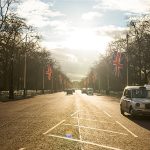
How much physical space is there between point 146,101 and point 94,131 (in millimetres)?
6890

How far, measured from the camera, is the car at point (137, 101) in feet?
71.3

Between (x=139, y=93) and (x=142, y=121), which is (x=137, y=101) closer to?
(x=139, y=93)

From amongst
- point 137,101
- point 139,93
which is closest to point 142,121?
point 137,101

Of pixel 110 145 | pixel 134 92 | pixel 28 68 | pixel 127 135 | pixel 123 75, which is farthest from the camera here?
pixel 28 68

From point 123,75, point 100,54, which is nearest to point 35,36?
point 123,75

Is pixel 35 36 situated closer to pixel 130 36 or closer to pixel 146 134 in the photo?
pixel 130 36

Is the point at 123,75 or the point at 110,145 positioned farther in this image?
the point at 123,75

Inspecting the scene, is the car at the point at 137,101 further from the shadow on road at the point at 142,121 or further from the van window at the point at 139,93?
the shadow on road at the point at 142,121

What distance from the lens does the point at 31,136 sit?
1372cm

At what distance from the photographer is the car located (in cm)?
2173

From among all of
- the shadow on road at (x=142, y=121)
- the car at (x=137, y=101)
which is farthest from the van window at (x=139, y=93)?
the shadow on road at (x=142, y=121)

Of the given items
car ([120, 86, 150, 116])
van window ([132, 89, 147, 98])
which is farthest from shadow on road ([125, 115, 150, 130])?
van window ([132, 89, 147, 98])

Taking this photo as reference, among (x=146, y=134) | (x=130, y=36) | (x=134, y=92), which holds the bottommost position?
(x=146, y=134)

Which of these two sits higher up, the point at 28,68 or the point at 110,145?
the point at 28,68
